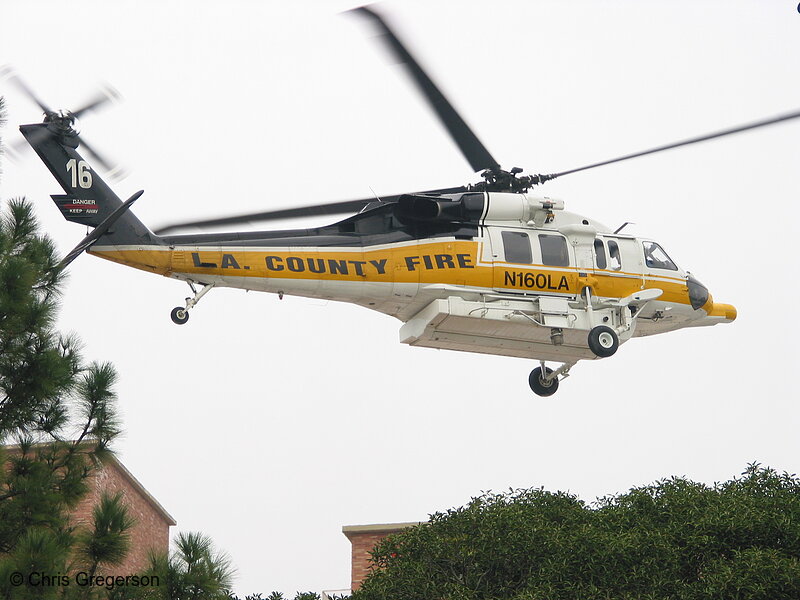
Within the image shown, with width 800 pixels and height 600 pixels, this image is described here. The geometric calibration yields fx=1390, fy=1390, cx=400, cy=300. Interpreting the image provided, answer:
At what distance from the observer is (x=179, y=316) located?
17656mm

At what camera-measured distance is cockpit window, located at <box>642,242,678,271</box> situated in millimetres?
21016

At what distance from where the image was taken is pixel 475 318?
19.2 metres

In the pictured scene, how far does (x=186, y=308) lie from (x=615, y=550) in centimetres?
854

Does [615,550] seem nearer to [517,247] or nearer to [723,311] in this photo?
[723,311]

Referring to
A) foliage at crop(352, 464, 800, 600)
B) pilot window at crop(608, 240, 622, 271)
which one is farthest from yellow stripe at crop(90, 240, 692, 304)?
foliage at crop(352, 464, 800, 600)

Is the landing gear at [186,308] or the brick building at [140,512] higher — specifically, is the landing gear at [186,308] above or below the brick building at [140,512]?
below

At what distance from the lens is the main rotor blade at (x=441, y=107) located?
1724 cm

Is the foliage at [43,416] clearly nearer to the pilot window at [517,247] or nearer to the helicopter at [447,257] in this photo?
the helicopter at [447,257]

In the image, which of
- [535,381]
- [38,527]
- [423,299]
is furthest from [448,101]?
[38,527]

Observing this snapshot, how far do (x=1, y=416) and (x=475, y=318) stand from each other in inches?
273

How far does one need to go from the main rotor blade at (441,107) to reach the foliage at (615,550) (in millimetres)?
6514

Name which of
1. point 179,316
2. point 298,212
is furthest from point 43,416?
point 298,212

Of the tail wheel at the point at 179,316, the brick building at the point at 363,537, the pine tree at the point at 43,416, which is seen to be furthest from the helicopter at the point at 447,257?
the brick building at the point at 363,537

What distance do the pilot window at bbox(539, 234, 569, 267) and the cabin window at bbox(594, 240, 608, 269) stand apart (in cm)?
55
